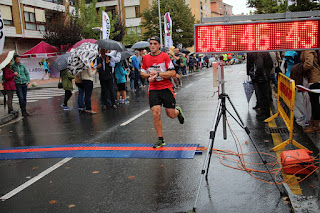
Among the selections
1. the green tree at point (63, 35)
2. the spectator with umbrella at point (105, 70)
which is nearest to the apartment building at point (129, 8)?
the green tree at point (63, 35)

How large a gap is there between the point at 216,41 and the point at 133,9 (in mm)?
54923

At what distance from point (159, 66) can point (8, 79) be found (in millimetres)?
6882

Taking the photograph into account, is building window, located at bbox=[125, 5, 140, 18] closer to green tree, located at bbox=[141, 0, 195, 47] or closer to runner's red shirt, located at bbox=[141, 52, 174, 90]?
green tree, located at bbox=[141, 0, 195, 47]

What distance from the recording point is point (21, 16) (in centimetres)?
3588

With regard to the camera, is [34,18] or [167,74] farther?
[34,18]

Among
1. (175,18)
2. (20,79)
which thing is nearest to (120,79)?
(20,79)

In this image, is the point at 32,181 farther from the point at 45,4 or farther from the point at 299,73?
the point at 45,4

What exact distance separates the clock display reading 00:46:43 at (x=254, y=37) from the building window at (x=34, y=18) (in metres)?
36.1

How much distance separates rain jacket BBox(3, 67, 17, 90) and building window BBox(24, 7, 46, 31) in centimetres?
2804

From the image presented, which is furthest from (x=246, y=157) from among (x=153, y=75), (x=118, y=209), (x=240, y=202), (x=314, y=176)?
(x=118, y=209)

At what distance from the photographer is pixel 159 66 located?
255 inches

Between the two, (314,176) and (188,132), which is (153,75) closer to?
(188,132)

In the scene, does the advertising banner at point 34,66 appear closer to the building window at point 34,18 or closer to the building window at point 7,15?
the building window at point 7,15

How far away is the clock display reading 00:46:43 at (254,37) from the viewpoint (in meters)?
4.71
